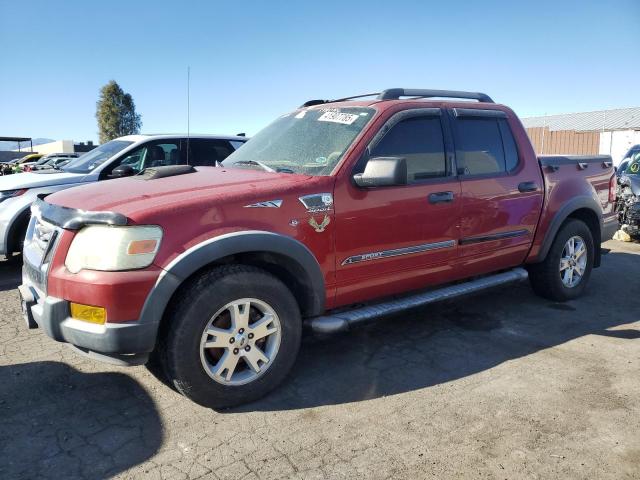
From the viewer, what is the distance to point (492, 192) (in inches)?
163

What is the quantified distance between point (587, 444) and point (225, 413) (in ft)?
6.51

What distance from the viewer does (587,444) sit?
2.65m

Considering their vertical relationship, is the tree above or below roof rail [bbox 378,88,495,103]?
above

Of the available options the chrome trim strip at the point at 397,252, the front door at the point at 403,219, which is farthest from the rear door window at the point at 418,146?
the chrome trim strip at the point at 397,252

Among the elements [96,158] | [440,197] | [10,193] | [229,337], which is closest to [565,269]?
[440,197]

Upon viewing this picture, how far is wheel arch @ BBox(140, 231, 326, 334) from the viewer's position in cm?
268

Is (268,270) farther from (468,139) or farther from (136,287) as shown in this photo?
(468,139)

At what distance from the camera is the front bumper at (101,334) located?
2617mm

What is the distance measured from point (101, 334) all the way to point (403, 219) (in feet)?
6.80

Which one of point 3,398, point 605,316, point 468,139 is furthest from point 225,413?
point 605,316

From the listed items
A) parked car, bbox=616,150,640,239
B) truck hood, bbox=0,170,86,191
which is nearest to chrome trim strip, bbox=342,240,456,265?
truck hood, bbox=0,170,86,191

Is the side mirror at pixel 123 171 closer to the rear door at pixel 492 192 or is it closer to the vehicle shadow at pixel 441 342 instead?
the vehicle shadow at pixel 441 342

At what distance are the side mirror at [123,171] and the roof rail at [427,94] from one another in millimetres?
3434

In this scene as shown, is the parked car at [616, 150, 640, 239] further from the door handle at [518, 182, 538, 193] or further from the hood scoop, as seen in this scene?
the hood scoop
